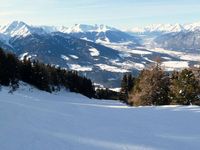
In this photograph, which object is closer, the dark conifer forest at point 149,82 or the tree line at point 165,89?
the tree line at point 165,89

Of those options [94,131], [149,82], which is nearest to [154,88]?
[149,82]

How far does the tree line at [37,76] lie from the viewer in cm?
7100

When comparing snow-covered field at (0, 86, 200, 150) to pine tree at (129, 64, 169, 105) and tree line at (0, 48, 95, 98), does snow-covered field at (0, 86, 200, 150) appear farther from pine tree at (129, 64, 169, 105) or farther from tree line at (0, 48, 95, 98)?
tree line at (0, 48, 95, 98)

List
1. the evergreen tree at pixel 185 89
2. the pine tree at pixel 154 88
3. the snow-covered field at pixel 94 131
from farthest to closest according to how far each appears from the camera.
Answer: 1. the pine tree at pixel 154 88
2. the evergreen tree at pixel 185 89
3. the snow-covered field at pixel 94 131

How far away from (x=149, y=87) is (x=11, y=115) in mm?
38946

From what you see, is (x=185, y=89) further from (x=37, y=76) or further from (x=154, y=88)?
(x=37, y=76)

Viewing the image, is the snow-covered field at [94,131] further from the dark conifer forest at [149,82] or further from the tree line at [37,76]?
the tree line at [37,76]

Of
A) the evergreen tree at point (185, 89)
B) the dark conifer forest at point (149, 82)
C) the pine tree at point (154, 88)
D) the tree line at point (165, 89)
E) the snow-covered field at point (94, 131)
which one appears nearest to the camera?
the snow-covered field at point (94, 131)

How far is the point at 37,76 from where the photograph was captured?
85.8 meters

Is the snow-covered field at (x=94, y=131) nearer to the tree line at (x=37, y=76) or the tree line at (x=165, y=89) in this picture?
the tree line at (x=165, y=89)

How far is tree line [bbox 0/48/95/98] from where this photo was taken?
7100cm

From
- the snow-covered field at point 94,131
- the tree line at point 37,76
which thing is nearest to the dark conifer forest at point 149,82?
the tree line at point 37,76

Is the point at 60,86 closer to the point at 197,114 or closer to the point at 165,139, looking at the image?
the point at 197,114

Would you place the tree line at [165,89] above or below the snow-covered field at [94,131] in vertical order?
below
